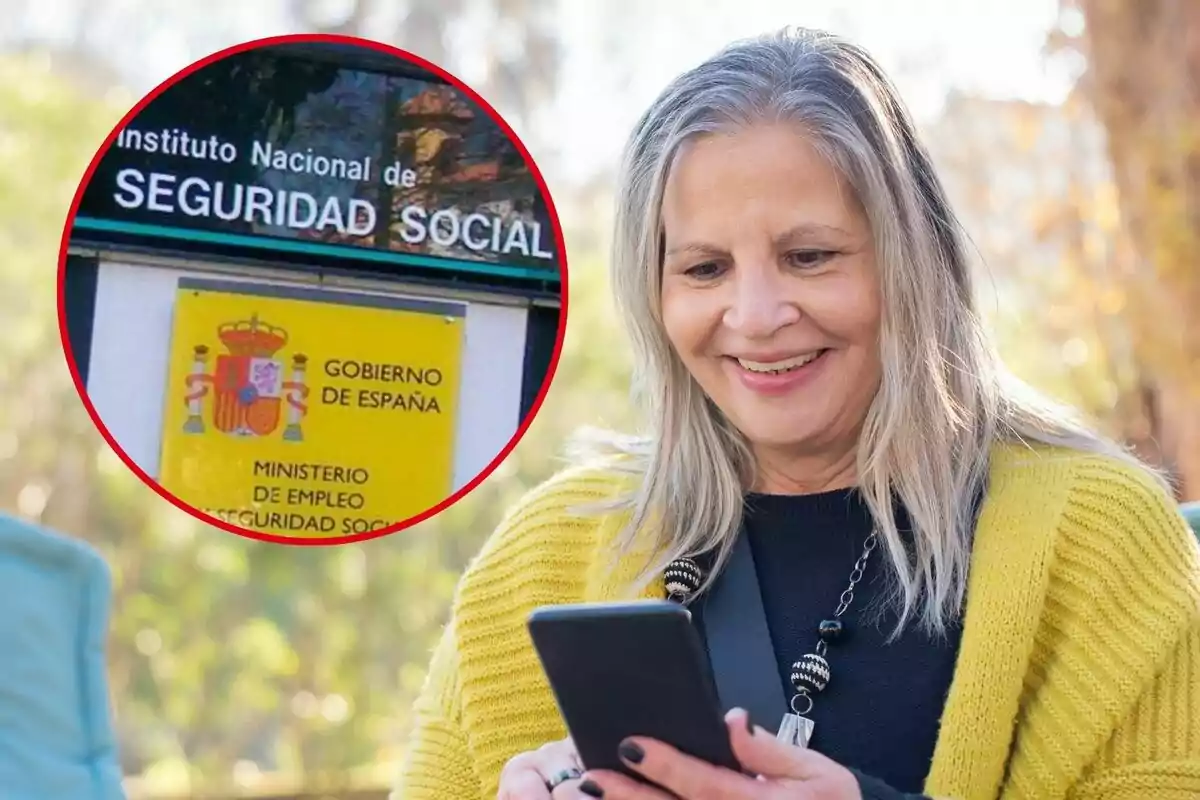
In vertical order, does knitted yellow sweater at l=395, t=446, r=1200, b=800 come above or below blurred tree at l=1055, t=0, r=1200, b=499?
below

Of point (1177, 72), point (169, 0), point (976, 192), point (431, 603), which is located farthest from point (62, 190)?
point (1177, 72)

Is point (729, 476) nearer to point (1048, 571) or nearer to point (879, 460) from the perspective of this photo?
point (879, 460)

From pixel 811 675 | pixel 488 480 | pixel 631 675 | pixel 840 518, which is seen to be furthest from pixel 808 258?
pixel 488 480

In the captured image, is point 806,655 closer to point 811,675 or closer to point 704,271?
point 811,675

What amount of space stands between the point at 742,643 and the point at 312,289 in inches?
18.5

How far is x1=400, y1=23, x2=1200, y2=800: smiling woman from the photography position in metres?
1.22

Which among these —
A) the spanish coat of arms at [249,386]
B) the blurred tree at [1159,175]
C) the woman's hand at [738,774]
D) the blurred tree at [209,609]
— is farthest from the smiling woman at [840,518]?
the blurred tree at [209,609]

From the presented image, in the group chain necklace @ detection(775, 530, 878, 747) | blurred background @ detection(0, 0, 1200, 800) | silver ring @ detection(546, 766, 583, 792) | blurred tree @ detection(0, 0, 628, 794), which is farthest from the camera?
blurred tree @ detection(0, 0, 628, 794)

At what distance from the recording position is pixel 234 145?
128 centimetres

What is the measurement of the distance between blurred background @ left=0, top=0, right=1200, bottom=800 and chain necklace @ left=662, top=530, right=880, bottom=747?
9.51 ft

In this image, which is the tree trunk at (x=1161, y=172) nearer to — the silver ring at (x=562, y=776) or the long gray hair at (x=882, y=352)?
the long gray hair at (x=882, y=352)

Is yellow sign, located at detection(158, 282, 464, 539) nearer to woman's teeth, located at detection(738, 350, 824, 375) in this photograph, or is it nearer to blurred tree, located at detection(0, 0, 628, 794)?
woman's teeth, located at detection(738, 350, 824, 375)

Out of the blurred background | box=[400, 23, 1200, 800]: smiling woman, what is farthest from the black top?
the blurred background

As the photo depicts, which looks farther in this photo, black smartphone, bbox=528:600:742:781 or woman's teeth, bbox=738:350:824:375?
woman's teeth, bbox=738:350:824:375
